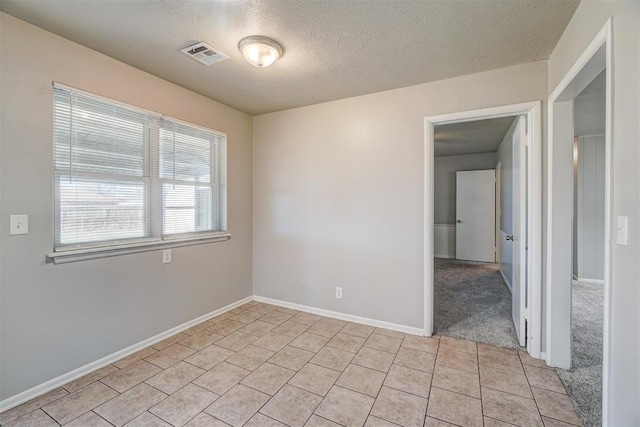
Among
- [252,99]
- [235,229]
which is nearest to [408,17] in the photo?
[252,99]

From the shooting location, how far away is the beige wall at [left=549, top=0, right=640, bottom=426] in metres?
1.09

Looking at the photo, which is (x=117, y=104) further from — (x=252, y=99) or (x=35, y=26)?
(x=252, y=99)

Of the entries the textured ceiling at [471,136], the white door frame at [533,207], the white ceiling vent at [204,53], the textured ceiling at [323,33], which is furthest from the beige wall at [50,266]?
the textured ceiling at [471,136]

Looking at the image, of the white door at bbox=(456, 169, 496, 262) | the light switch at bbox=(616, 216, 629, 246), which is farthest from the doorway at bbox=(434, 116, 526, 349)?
the light switch at bbox=(616, 216, 629, 246)

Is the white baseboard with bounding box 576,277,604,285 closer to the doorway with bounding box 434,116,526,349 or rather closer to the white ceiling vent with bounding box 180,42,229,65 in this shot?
the doorway with bounding box 434,116,526,349

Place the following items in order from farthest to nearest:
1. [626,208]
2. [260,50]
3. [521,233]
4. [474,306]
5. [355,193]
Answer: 1. [474,306]
2. [355,193]
3. [521,233]
4. [260,50]
5. [626,208]

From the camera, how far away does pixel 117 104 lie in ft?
7.63

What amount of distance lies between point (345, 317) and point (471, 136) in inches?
145

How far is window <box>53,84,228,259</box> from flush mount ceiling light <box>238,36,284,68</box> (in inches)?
45.0

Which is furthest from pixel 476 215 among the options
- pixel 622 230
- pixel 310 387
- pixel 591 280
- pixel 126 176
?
pixel 126 176

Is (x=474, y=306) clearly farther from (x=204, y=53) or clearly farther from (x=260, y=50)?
(x=204, y=53)

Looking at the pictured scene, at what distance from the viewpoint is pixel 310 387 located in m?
1.99

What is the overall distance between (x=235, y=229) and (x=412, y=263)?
2.07 m

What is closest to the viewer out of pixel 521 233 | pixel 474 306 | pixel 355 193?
pixel 521 233
